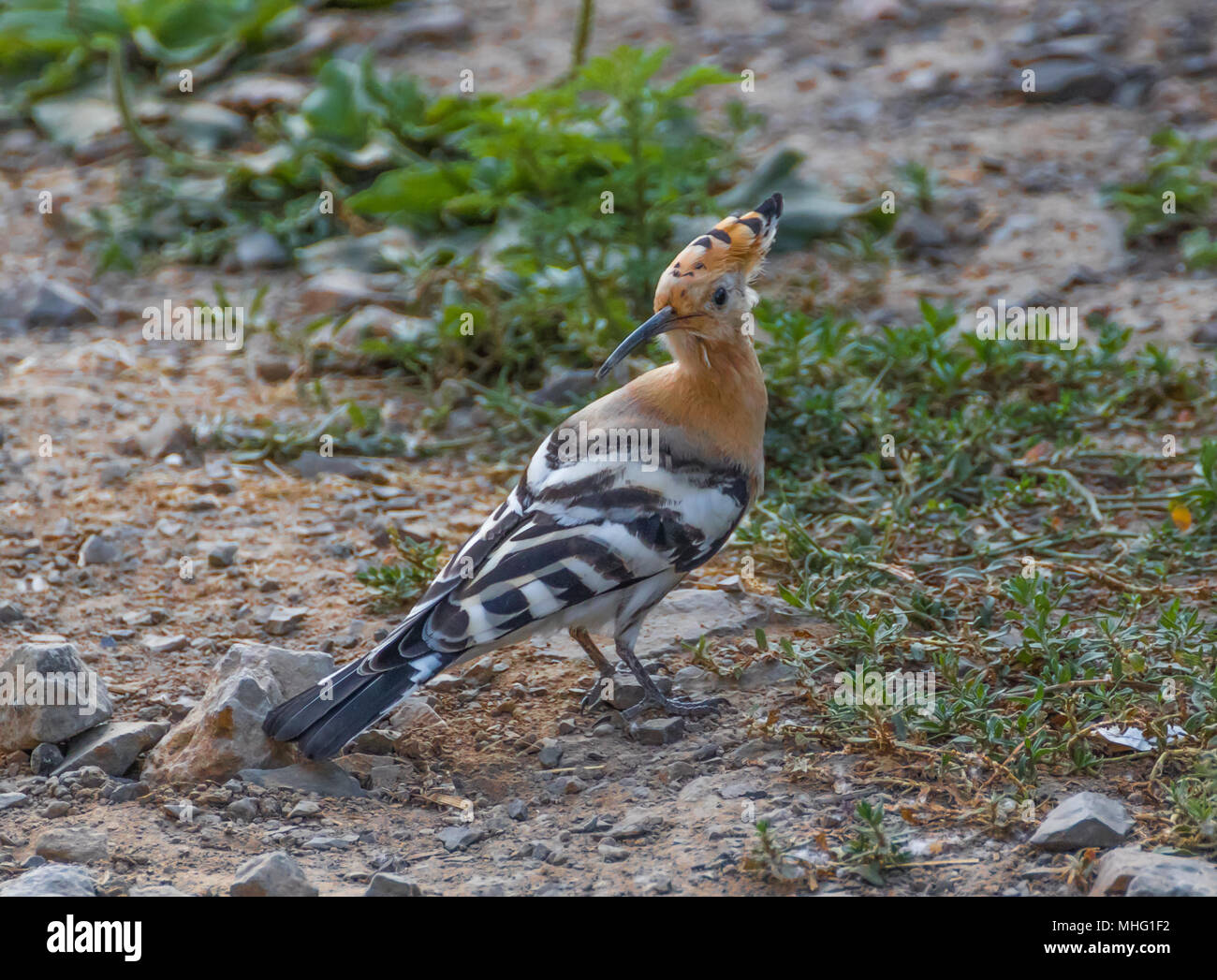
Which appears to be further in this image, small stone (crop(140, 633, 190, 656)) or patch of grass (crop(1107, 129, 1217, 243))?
patch of grass (crop(1107, 129, 1217, 243))

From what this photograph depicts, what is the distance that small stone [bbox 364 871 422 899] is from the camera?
10.1 ft

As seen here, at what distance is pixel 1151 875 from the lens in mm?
2885

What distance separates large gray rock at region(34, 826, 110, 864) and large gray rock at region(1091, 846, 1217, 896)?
2.13 metres

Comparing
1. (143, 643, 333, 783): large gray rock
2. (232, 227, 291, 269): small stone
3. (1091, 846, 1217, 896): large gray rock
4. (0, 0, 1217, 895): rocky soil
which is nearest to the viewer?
(1091, 846, 1217, 896): large gray rock

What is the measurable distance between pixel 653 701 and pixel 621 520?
50 cm

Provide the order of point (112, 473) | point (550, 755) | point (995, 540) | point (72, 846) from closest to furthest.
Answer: point (72, 846) → point (550, 755) → point (995, 540) → point (112, 473)

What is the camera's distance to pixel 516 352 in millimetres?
A: 5969

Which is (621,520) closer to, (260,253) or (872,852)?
(872,852)

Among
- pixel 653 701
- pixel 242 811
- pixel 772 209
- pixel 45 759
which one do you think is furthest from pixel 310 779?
pixel 772 209

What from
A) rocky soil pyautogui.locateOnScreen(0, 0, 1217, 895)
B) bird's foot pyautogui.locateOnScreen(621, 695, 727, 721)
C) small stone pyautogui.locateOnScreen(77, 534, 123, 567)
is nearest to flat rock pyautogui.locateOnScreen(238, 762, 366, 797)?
rocky soil pyautogui.locateOnScreen(0, 0, 1217, 895)

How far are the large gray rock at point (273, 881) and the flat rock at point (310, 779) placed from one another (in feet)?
1.64

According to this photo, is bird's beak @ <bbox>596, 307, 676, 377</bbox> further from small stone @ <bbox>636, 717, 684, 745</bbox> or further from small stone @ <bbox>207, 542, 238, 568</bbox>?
A: small stone @ <bbox>207, 542, 238, 568</bbox>

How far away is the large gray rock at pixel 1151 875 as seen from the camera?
2.86 m

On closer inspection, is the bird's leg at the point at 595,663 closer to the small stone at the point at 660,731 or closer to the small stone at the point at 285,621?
the small stone at the point at 660,731
